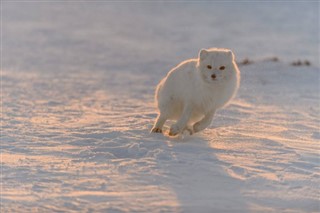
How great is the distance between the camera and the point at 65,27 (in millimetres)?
20188

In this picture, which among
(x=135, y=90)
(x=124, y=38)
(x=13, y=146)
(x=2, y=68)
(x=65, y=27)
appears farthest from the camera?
(x=65, y=27)

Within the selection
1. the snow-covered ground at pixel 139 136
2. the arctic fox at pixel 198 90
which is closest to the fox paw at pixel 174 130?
the arctic fox at pixel 198 90

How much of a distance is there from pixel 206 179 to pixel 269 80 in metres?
6.78

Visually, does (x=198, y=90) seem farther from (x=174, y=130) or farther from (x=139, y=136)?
(x=139, y=136)

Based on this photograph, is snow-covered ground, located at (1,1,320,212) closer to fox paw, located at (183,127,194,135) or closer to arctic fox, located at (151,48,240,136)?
fox paw, located at (183,127,194,135)

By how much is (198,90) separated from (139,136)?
2.40 ft

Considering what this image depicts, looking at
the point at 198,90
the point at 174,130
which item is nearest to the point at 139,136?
the point at 174,130

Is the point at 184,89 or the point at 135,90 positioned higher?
the point at 184,89

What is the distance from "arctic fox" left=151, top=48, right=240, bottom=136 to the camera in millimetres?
5805

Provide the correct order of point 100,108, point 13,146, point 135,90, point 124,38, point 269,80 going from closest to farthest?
point 13,146, point 100,108, point 135,90, point 269,80, point 124,38

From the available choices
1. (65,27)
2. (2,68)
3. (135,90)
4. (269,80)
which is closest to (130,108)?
(135,90)

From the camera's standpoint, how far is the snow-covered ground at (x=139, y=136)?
4383 mm

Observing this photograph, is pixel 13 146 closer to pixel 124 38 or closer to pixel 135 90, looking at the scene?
pixel 135 90

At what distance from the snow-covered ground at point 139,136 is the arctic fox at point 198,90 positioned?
0.68ft
